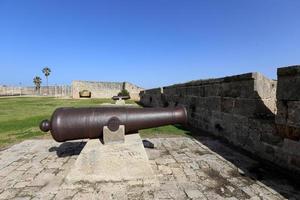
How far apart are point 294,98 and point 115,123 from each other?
2.74 meters

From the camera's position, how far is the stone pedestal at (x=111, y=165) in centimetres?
349

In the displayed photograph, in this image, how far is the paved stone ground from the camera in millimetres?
3074

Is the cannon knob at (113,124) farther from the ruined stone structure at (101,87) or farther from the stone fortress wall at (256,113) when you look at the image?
the ruined stone structure at (101,87)

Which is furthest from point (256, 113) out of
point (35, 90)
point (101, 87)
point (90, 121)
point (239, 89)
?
point (35, 90)

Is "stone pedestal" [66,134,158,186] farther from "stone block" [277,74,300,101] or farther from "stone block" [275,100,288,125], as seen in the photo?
"stone block" [277,74,300,101]

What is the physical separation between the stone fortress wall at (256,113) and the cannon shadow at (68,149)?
11.2 feet

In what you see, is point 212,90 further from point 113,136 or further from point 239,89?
point 113,136

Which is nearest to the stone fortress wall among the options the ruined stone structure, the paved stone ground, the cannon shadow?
the paved stone ground

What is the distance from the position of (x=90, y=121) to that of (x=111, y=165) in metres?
0.70

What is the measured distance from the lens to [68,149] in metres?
5.26

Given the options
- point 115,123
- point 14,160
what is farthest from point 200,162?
point 14,160

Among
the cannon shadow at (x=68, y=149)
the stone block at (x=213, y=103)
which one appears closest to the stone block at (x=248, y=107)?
the stone block at (x=213, y=103)

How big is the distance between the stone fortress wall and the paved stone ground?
1.27 ft

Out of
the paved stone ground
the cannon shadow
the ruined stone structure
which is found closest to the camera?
the paved stone ground
